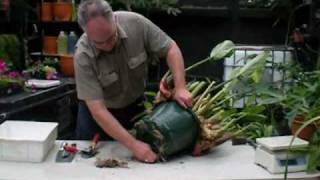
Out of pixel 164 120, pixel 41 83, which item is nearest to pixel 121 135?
pixel 164 120

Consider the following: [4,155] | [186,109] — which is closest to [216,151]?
[186,109]

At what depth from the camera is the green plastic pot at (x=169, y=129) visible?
1.62 m

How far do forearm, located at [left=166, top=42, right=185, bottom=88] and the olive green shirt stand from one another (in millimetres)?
38

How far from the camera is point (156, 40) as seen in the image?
6.94 ft

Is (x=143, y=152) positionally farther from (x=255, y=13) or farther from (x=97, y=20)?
(x=255, y=13)

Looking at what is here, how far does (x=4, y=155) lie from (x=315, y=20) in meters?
2.23

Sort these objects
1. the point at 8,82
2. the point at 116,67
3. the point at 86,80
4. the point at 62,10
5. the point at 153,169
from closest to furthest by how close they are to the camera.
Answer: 1. the point at 153,169
2. the point at 86,80
3. the point at 116,67
4. the point at 8,82
5. the point at 62,10

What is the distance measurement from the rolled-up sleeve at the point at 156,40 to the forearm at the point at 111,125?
398 millimetres

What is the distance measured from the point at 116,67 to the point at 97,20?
Answer: 0.37m

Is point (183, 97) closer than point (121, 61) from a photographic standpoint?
Yes

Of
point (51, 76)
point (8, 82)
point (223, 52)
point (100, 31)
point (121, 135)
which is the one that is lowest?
point (51, 76)

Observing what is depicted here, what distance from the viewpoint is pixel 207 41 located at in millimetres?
4328

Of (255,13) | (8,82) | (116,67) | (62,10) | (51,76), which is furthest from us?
(255,13)

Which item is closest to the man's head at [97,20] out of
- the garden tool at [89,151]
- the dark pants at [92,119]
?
the garden tool at [89,151]
